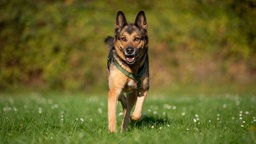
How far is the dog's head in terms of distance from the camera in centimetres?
616

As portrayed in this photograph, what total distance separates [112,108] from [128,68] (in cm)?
67

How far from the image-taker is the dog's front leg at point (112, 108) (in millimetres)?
5954

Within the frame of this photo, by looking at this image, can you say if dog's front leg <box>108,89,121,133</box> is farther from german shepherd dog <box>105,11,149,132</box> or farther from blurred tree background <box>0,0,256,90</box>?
blurred tree background <box>0,0,256,90</box>

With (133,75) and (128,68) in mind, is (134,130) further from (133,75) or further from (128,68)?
(128,68)

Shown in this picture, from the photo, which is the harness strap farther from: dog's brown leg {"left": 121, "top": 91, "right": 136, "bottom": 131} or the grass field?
the grass field

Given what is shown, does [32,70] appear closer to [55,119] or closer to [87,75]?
[87,75]

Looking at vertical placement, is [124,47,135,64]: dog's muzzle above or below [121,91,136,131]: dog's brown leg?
above

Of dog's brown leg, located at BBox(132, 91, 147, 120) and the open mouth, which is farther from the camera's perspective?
dog's brown leg, located at BBox(132, 91, 147, 120)

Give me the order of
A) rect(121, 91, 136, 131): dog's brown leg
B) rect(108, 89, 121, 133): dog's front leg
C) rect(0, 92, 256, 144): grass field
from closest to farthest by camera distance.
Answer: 1. rect(0, 92, 256, 144): grass field
2. rect(108, 89, 121, 133): dog's front leg
3. rect(121, 91, 136, 131): dog's brown leg

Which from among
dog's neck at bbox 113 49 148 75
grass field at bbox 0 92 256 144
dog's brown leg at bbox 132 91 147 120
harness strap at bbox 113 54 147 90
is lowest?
grass field at bbox 0 92 256 144

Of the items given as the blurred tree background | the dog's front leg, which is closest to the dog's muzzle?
the dog's front leg

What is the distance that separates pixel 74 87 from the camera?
18.1m

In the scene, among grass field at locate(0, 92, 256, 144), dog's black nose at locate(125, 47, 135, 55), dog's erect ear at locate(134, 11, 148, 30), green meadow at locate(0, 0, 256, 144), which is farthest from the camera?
green meadow at locate(0, 0, 256, 144)

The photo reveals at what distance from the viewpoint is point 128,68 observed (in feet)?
20.3
